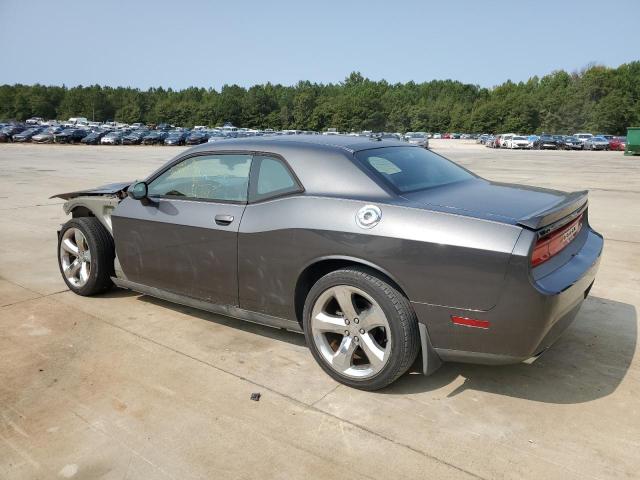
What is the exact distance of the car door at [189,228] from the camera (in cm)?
367

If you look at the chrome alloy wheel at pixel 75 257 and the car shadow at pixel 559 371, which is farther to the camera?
the chrome alloy wheel at pixel 75 257

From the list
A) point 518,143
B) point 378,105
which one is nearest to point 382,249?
point 518,143

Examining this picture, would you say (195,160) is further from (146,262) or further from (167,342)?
(167,342)

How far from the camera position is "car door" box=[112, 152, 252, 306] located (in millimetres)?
3670

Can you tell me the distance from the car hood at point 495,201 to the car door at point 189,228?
1.32 m

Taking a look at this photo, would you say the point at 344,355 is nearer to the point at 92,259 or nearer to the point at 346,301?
the point at 346,301

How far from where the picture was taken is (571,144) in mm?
49500

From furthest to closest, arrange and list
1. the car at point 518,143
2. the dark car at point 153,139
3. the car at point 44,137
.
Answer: the dark car at point 153,139 < the car at point 44,137 < the car at point 518,143

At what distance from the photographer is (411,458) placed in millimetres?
2520

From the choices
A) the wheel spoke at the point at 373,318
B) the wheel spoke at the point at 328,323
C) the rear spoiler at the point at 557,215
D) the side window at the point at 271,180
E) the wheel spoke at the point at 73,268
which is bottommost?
the wheel spoke at the point at 73,268

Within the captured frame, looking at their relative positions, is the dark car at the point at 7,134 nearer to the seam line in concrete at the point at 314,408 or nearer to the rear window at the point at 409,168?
the seam line in concrete at the point at 314,408

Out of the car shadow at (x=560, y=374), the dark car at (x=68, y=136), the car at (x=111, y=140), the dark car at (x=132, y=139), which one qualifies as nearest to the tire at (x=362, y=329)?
the car shadow at (x=560, y=374)

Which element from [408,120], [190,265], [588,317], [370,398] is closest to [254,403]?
[370,398]

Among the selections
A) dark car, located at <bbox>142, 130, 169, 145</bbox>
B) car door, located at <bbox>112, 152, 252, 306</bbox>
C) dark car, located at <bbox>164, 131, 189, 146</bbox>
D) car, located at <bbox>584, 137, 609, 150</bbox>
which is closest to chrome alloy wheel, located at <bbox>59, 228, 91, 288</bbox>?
car door, located at <bbox>112, 152, 252, 306</bbox>
